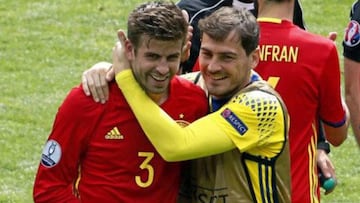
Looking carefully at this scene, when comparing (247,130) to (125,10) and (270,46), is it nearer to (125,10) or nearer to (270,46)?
(270,46)

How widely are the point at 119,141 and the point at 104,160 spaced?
0.10 m

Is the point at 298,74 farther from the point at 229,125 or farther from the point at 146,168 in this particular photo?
the point at 146,168

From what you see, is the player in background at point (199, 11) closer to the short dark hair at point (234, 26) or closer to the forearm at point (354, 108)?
the forearm at point (354, 108)

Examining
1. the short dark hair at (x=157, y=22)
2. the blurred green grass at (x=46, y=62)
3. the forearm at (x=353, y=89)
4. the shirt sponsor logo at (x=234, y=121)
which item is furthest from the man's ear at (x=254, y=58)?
the blurred green grass at (x=46, y=62)

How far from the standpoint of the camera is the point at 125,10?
13172 mm

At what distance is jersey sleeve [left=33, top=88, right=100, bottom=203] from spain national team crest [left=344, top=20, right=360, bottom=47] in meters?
2.21

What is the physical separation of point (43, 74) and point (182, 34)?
22.2 ft

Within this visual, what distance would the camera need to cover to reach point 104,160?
16.0 feet

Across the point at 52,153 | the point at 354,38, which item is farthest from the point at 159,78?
the point at 354,38

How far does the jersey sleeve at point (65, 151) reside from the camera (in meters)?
4.80

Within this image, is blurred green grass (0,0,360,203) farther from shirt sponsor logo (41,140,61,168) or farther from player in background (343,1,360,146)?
shirt sponsor logo (41,140,61,168)

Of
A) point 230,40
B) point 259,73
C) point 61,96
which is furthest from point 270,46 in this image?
point 61,96

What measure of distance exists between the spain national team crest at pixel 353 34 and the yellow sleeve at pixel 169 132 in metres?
1.97

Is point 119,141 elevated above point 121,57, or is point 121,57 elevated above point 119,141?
point 121,57
